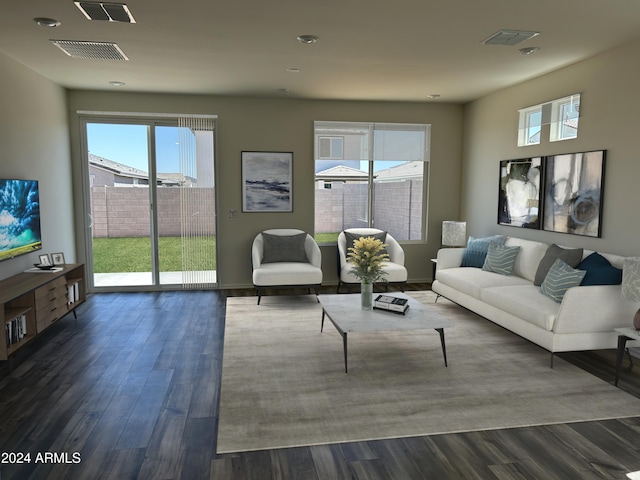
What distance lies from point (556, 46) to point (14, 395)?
210 inches

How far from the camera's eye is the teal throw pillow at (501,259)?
5.30m

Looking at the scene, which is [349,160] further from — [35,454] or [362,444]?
[35,454]

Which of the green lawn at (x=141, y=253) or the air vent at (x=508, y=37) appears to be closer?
the air vent at (x=508, y=37)

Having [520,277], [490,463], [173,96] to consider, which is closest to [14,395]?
[490,463]

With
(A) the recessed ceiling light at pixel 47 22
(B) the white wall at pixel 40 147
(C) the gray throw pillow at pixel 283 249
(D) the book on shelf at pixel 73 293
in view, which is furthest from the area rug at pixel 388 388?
(A) the recessed ceiling light at pixel 47 22

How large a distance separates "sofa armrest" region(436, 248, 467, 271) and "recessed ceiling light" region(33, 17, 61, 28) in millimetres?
4705

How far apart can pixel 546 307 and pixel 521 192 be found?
7.46 feet

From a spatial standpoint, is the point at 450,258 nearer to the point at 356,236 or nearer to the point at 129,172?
the point at 356,236

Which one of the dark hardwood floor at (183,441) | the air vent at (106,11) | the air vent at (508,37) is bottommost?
the dark hardwood floor at (183,441)

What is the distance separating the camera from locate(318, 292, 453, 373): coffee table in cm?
369

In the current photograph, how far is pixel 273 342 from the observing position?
445 cm

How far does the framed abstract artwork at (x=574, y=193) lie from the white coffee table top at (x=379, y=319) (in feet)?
6.63

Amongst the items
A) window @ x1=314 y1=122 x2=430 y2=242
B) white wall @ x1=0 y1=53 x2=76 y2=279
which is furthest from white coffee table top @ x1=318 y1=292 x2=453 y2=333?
white wall @ x1=0 y1=53 x2=76 y2=279

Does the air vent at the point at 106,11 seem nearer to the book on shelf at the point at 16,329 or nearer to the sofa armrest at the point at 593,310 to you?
the book on shelf at the point at 16,329
